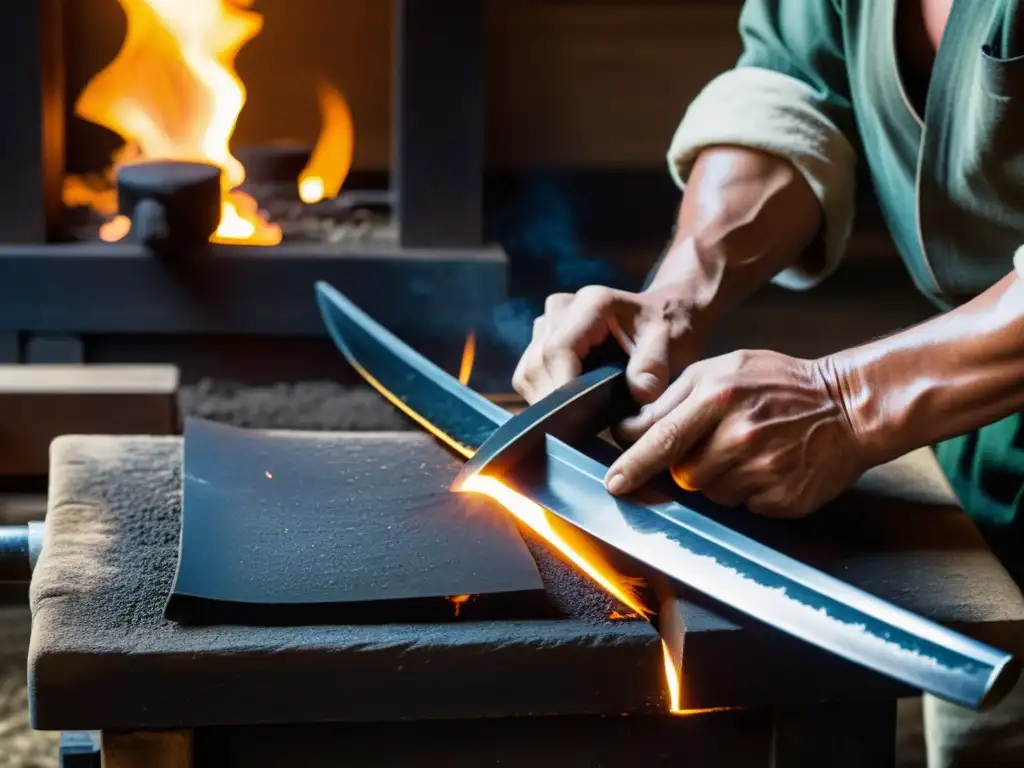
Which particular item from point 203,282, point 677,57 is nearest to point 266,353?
point 203,282

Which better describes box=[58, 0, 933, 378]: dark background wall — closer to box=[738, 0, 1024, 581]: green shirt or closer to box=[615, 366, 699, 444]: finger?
box=[738, 0, 1024, 581]: green shirt

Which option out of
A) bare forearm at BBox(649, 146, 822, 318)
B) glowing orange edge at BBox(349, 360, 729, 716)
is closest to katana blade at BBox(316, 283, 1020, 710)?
glowing orange edge at BBox(349, 360, 729, 716)

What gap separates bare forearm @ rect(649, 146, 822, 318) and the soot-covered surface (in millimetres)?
400

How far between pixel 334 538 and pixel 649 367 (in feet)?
0.85

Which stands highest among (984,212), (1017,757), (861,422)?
(984,212)

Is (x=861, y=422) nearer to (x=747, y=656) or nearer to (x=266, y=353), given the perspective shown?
(x=747, y=656)

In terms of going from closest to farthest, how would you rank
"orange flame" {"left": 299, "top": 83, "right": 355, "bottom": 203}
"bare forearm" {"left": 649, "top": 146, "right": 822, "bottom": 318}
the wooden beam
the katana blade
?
the katana blade
"bare forearm" {"left": 649, "top": 146, "right": 822, "bottom": 318}
the wooden beam
"orange flame" {"left": 299, "top": 83, "right": 355, "bottom": 203}

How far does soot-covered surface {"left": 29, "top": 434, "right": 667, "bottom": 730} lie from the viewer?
30.5 inches

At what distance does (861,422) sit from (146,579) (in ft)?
1.56

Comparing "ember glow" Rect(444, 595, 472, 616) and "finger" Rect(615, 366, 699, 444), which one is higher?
"finger" Rect(615, 366, 699, 444)

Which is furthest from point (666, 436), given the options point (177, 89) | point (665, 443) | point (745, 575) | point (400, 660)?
point (177, 89)

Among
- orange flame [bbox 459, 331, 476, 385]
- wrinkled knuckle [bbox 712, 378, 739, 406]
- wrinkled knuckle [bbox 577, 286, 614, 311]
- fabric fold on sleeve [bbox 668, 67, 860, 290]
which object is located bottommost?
orange flame [bbox 459, 331, 476, 385]

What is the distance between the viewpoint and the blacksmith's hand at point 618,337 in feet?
3.30

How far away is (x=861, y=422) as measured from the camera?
0.93m
